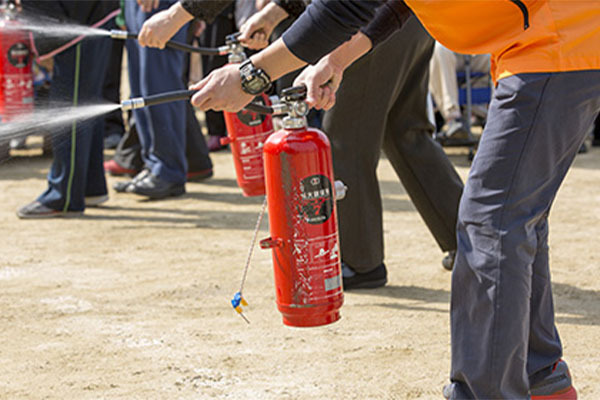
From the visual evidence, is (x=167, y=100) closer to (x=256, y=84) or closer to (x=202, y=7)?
(x=256, y=84)

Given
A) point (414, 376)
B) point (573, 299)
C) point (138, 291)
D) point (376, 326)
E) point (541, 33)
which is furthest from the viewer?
point (138, 291)

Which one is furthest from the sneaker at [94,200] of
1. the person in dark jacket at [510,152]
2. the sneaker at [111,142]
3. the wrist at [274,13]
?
the person in dark jacket at [510,152]

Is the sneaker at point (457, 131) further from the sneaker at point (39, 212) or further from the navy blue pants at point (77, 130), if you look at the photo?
the sneaker at point (39, 212)

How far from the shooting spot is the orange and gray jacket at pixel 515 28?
225cm

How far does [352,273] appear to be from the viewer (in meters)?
4.05

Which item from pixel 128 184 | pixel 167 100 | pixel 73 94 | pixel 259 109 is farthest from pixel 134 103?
pixel 128 184

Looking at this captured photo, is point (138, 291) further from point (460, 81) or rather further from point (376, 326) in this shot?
point (460, 81)

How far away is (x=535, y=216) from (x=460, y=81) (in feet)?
19.3

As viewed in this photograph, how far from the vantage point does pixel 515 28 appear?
2287 mm

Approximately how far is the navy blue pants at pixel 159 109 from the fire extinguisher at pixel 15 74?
28.9 inches

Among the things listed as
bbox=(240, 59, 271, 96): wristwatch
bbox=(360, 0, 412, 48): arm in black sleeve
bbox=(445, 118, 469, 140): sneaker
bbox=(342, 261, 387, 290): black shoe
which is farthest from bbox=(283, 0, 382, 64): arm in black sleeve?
bbox=(445, 118, 469, 140): sneaker

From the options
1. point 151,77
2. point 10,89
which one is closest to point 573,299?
point 151,77

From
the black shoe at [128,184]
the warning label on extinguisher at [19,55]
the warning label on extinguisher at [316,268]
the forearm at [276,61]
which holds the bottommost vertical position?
the black shoe at [128,184]

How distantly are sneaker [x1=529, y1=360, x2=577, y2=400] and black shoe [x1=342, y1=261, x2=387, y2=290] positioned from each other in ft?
4.65
